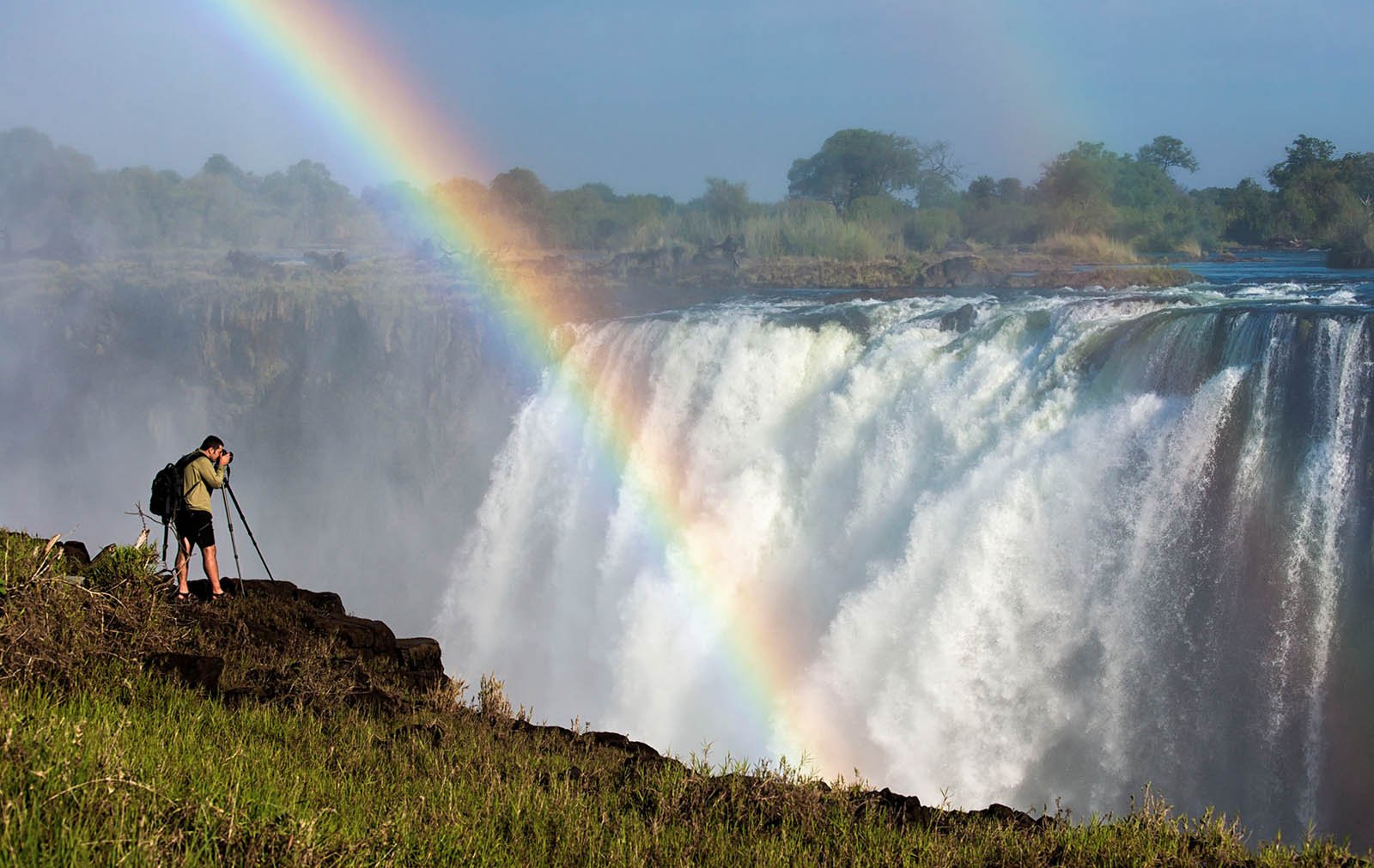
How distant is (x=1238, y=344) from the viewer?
41.9ft

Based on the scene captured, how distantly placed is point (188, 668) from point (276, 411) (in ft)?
87.7

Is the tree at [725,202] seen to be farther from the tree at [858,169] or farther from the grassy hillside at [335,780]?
the grassy hillside at [335,780]

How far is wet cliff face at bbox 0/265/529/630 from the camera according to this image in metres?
27.0

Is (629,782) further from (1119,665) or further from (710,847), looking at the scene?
(1119,665)

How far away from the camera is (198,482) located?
8453 mm

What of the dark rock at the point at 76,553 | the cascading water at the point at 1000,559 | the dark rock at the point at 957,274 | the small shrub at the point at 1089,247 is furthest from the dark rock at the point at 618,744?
the small shrub at the point at 1089,247

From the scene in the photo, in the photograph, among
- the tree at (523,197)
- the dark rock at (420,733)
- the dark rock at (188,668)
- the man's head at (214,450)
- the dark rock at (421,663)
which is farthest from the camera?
the tree at (523,197)

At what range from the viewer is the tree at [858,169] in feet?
175

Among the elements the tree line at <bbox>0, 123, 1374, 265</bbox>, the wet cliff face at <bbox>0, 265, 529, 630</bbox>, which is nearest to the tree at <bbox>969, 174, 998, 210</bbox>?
the tree line at <bbox>0, 123, 1374, 265</bbox>

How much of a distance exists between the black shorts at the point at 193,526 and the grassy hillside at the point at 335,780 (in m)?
0.56

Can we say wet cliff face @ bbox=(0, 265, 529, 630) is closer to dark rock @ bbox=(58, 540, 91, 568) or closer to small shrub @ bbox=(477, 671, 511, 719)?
dark rock @ bbox=(58, 540, 91, 568)

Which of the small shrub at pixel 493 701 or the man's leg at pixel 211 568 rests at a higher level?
the man's leg at pixel 211 568

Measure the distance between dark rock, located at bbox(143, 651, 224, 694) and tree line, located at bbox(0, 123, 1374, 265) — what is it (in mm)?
23921

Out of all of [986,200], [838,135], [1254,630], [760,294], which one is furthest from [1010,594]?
[838,135]
